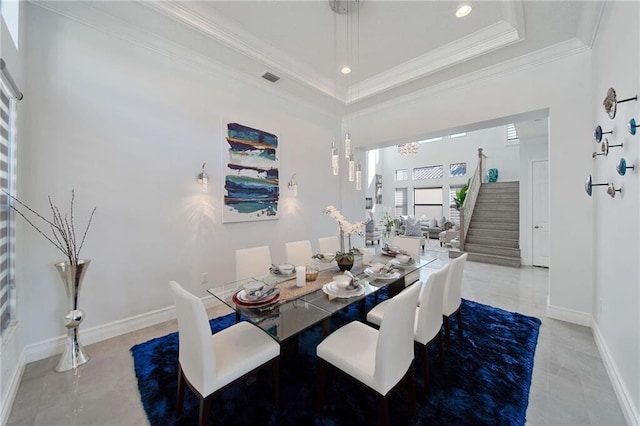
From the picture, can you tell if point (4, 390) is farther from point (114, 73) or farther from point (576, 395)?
point (576, 395)

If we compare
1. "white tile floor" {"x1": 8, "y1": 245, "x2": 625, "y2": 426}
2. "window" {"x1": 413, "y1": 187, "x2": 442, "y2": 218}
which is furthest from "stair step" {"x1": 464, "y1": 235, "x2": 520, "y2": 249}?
"window" {"x1": 413, "y1": 187, "x2": 442, "y2": 218}

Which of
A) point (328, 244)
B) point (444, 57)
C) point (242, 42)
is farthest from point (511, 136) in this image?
point (242, 42)

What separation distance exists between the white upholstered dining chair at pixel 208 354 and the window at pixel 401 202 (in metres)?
11.2

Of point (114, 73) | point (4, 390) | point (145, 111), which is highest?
point (114, 73)

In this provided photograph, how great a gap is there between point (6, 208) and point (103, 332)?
1401 millimetres

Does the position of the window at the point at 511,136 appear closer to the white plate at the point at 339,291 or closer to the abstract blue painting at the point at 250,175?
the abstract blue painting at the point at 250,175

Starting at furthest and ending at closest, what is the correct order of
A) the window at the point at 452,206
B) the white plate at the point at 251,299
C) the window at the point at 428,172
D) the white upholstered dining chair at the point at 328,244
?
the window at the point at 428,172 → the window at the point at 452,206 → the white upholstered dining chair at the point at 328,244 → the white plate at the point at 251,299

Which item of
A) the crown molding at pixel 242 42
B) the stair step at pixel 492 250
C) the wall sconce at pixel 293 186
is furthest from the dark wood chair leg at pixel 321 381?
the stair step at pixel 492 250

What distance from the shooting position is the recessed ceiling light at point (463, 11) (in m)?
2.47

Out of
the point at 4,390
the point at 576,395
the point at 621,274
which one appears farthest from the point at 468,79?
the point at 4,390

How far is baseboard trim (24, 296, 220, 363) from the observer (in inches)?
86.0

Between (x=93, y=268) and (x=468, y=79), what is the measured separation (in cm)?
513

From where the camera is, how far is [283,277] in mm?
2354

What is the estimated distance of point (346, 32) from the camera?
2840mm
